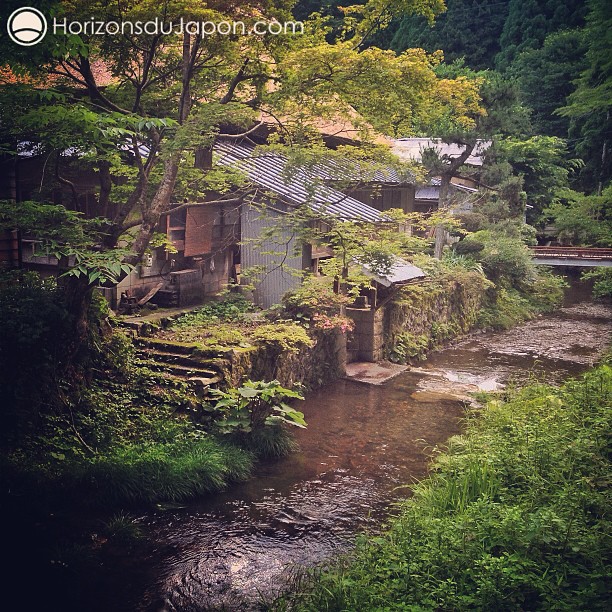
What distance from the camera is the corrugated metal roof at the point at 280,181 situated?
16594 mm

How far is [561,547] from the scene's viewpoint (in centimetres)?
669

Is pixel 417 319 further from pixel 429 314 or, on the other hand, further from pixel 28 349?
pixel 28 349

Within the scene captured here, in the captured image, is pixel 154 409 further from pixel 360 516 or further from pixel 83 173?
pixel 83 173

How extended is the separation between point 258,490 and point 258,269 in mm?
6959

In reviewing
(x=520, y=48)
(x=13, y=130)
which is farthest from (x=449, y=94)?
(x=520, y=48)

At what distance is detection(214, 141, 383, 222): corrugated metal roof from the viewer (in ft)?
54.4

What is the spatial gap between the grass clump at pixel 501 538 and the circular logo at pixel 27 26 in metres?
8.43

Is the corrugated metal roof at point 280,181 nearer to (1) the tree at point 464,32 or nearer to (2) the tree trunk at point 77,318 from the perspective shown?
(2) the tree trunk at point 77,318

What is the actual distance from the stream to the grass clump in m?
1.05

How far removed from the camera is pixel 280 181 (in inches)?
722

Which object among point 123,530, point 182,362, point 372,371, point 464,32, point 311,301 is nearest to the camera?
point 123,530

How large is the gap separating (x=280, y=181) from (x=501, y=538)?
1334 cm

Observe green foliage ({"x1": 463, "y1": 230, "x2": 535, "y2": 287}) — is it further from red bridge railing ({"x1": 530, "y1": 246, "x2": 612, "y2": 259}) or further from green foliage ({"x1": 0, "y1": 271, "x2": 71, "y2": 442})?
green foliage ({"x1": 0, "y1": 271, "x2": 71, "y2": 442})

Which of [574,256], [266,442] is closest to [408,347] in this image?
[266,442]
